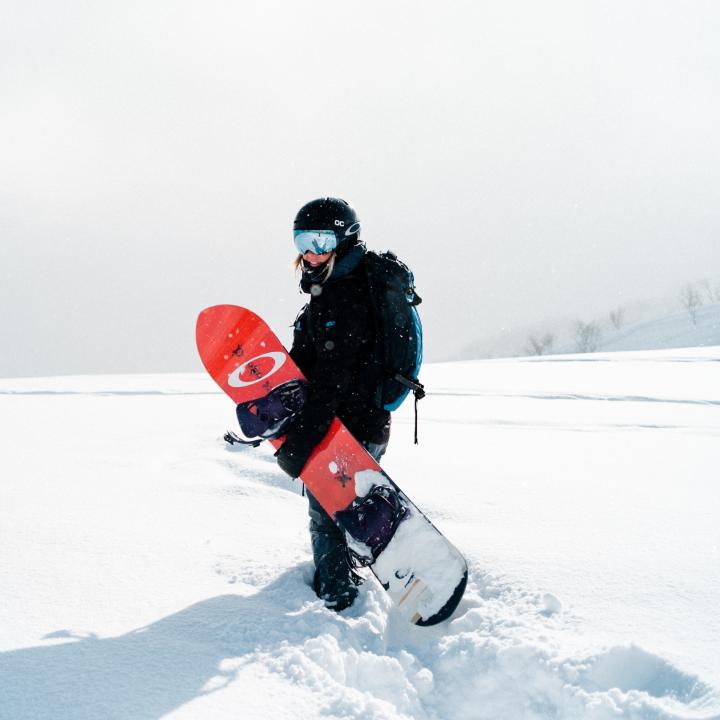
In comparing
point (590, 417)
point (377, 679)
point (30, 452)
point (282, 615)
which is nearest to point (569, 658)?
point (377, 679)

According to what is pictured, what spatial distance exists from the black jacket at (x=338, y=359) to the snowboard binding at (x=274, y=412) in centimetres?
4

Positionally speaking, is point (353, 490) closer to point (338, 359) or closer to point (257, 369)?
point (338, 359)

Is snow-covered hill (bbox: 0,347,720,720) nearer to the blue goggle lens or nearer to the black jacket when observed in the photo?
the black jacket

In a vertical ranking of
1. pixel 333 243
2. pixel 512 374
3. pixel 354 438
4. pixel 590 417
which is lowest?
pixel 512 374

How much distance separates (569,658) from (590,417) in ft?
18.3

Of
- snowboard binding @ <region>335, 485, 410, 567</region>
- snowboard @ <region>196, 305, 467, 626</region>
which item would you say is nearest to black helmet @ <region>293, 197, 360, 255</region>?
snowboard @ <region>196, 305, 467, 626</region>

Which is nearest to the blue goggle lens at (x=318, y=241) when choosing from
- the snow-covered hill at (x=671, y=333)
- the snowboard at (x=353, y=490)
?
the snowboard at (x=353, y=490)

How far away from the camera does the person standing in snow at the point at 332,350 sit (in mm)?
2789

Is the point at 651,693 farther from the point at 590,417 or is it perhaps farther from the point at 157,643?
the point at 590,417

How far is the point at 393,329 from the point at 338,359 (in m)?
0.30

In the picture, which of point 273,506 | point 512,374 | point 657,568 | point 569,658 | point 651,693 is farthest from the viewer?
point 512,374

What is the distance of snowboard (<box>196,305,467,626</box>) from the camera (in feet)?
8.48

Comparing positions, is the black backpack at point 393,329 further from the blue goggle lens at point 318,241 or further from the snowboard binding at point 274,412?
the snowboard binding at point 274,412

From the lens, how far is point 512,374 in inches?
521
